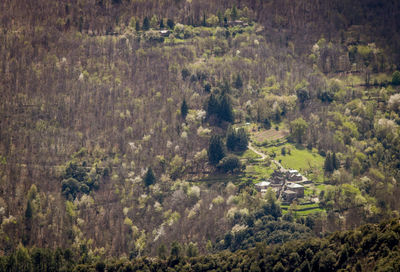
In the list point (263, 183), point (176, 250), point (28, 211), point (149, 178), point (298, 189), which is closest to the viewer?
point (176, 250)

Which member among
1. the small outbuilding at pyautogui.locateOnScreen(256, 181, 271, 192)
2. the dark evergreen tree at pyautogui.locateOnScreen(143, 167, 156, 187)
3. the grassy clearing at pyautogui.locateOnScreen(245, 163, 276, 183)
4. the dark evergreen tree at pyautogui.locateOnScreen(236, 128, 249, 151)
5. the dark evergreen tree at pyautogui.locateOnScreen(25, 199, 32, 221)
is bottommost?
the dark evergreen tree at pyautogui.locateOnScreen(25, 199, 32, 221)

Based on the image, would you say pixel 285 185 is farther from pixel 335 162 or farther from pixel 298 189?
pixel 335 162

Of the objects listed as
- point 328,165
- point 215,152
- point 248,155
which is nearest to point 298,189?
point 328,165

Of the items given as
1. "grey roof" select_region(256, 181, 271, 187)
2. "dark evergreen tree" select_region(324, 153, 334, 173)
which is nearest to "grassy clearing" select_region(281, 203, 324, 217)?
"grey roof" select_region(256, 181, 271, 187)

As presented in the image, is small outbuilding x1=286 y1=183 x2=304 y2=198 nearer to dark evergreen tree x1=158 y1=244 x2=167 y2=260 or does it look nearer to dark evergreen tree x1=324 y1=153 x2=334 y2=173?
dark evergreen tree x1=324 y1=153 x2=334 y2=173

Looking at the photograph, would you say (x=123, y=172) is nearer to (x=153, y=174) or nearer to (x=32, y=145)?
(x=153, y=174)

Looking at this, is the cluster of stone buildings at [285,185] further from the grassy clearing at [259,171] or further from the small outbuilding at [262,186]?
the grassy clearing at [259,171]
